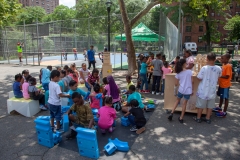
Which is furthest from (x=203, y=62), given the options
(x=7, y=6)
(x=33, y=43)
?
(x=33, y=43)

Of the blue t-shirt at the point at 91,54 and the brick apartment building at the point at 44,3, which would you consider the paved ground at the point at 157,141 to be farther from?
the brick apartment building at the point at 44,3

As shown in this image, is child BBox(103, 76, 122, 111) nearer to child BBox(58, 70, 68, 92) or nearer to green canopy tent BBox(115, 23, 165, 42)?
child BBox(58, 70, 68, 92)

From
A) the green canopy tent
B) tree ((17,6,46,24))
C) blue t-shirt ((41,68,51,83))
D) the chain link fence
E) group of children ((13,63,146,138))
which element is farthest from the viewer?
tree ((17,6,46,24))

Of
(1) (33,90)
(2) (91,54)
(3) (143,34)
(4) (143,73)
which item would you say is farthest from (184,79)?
(3) (143,34)

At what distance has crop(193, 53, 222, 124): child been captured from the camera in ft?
16.3

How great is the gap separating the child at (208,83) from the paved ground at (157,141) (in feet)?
2.01

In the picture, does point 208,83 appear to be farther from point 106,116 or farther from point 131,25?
point 131,25

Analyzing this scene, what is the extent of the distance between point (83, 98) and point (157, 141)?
8.36ft

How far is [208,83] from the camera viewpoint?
4.99m

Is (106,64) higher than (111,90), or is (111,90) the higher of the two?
(106,64)

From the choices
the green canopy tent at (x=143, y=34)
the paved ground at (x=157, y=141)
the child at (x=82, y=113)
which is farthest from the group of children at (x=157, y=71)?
the green canopy tent at (x=143, y=34)

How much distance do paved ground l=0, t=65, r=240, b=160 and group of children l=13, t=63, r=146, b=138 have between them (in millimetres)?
420

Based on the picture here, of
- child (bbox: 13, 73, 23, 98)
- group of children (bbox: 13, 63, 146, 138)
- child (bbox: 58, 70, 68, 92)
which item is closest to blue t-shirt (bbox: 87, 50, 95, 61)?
Answer: group of children (bbox: 13, 63, 146, 138)

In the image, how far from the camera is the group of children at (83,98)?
4.40m
